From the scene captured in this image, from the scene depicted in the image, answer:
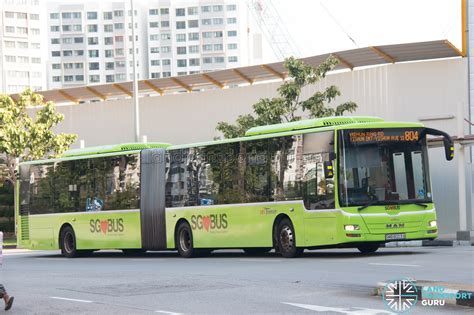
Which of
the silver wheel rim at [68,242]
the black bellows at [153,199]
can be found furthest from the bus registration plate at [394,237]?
the silver wheel rim at [68,242]

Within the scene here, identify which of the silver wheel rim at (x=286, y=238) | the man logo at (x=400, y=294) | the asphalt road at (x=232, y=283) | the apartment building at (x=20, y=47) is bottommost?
the asphalt road at (x=232, y=283)

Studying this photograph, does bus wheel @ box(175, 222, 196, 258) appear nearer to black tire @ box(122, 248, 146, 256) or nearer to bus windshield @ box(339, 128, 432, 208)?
black tire @ box(122, 248, 146, 256)

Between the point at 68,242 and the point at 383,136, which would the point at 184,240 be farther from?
the point at 383,136

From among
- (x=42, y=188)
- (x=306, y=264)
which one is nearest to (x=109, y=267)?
(x=306, y=264)

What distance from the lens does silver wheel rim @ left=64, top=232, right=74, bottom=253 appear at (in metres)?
31.7

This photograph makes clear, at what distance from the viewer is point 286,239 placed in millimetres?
24094

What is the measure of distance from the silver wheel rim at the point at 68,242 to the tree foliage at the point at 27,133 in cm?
1822

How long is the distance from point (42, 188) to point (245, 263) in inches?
468

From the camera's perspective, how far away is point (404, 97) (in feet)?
127

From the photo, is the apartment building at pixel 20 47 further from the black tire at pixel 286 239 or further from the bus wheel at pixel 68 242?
the black tire at pixel 286 239

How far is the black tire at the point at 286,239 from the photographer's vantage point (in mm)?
23844

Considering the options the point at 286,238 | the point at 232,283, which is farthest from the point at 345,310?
the point at 286,238

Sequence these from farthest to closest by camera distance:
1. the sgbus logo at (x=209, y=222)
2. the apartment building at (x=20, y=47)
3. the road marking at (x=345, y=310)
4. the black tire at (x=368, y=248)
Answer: the apartment building at (x=20, y=47)
the sgbus logo at (x=209, y=222)
the black tire at (x=368, y=248)
the road marking at (x=345, y=310)

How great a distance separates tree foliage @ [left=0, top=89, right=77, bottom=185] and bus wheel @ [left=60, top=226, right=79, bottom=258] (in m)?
18.1
